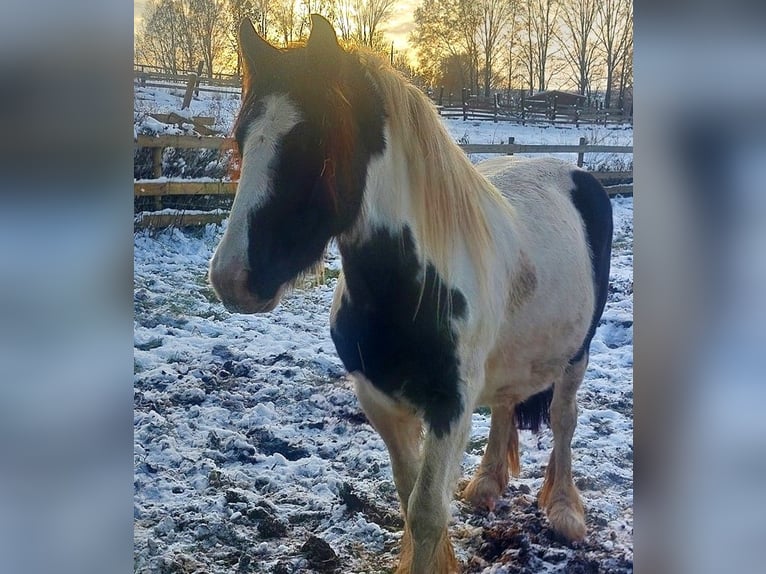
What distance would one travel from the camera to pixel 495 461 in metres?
1.84

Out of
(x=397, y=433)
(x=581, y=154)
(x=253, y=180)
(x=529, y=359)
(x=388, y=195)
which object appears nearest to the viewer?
(x=253, y=180)

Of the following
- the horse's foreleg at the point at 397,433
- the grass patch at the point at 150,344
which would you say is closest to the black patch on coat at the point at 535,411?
the horse's foreleg at the point at 397,433

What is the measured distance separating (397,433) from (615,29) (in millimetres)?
1268

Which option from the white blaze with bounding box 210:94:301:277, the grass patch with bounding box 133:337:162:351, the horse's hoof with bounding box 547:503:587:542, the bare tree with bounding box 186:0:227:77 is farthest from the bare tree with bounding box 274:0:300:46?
the horse's hoof with bounding box 547:503:587:542

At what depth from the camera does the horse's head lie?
1.41 metres

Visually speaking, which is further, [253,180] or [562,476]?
[562,476]

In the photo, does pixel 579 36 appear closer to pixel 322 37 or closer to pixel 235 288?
pixel 322 37

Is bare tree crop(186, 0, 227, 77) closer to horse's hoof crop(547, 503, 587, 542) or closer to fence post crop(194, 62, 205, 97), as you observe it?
fence post crop(194, 62, 205, 97)

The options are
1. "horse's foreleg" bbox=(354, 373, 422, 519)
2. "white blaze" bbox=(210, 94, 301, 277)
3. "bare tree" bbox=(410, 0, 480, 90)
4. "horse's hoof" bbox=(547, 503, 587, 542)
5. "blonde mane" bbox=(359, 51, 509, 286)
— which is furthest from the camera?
"horse's hoof" bbox=(547, 503, 587, 542)

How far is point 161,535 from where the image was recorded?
1.73 metres

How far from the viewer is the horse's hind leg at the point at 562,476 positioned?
74.2 inches

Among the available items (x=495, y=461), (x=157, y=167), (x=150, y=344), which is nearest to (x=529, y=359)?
(x=495, y=461)
